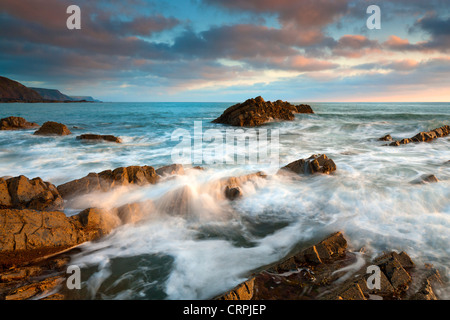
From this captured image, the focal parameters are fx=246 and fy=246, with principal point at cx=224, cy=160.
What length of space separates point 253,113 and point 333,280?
22967mm

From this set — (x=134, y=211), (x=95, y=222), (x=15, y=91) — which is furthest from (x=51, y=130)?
(x=15, y=91)

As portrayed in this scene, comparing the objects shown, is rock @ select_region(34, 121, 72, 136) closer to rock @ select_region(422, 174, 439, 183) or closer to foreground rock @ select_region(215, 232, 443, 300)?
foreground rock @ select_region(215, 232, 443, 300)

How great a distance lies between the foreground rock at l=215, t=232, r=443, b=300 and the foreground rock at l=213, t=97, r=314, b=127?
69.7ft

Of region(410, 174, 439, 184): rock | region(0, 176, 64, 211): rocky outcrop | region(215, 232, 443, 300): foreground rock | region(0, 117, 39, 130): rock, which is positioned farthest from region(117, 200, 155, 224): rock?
region(0, 117, 39, 130): rock

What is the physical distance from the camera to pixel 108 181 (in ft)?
22.1

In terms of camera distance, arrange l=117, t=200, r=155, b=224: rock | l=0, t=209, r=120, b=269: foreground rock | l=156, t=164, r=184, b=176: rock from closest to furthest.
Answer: l=0, t=209, r=120, b=269: foreground rock, l=117, t=200, r=155, b=224: rock, l=156, t=164, r=184, b=176: rock

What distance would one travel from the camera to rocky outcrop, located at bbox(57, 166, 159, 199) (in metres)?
6.30

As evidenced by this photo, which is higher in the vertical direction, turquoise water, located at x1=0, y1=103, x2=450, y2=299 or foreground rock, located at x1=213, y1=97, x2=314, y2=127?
foreground rock, located at x1=213, y1=97, x2=314, y2=127

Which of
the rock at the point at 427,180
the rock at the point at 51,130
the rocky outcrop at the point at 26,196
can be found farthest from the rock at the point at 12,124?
the rock at the point at 427,180

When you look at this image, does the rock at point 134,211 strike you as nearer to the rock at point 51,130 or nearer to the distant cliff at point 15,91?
the rock at point 51,130

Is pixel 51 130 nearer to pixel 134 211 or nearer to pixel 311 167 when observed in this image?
pixel 134 211

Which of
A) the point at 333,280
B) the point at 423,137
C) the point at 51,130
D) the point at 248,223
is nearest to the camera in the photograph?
the point at 333,280

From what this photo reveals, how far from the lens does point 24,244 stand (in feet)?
13.0

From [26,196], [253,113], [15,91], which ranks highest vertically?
[15,91]
